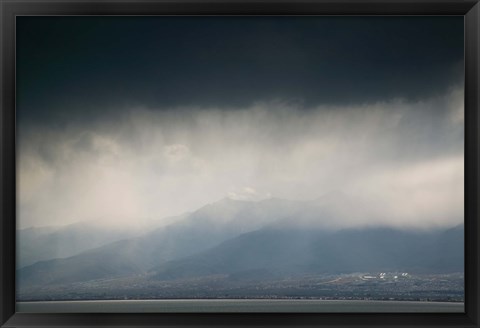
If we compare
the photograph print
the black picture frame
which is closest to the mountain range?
the photograph print

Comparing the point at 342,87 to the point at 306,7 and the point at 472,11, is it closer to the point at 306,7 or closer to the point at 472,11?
the point at 306,7

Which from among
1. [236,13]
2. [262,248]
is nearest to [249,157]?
[262,248]

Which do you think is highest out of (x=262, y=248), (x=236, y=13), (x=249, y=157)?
(x=236, y=13)

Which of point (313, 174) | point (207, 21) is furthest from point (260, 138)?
point (207, 21)

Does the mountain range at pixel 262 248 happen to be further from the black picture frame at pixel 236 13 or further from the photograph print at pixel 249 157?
the black picture frame at pixel 236 13

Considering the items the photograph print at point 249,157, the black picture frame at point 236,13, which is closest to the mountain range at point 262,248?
the photograph print at point 249,157

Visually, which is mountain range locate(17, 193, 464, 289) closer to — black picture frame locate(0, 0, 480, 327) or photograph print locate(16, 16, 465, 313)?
photograph print locate(16, 16, 465, 313)

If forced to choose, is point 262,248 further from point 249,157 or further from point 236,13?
point 236,13
